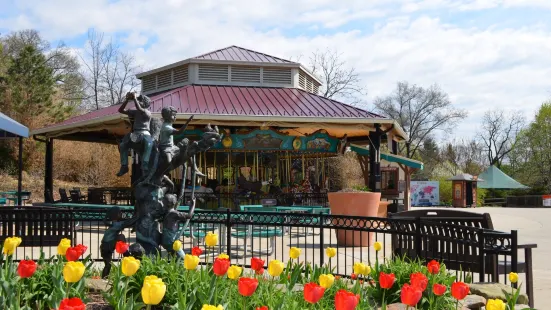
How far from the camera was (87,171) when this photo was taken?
122 ft

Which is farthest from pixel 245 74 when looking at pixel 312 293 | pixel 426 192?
pixel 426 192

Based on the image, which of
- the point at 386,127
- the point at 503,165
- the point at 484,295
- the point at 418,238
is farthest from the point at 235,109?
the point at 503,165

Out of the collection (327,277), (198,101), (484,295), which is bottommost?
(484,295)

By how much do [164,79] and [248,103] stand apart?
210 inches

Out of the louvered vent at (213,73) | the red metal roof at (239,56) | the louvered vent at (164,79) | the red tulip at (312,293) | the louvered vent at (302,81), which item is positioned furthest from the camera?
the louvered vent at (302,81)

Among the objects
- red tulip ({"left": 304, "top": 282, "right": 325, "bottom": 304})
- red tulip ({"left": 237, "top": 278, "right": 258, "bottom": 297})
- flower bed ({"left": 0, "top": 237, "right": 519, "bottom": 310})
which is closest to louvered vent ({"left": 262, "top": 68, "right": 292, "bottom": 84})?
flower bed ({"left": 0, "top": 237, "right": 519, "bottom": 310})

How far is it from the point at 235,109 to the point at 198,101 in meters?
1.58

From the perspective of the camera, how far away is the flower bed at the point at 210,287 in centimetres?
272

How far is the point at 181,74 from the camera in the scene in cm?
2322

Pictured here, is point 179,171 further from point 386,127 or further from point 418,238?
point 418,238

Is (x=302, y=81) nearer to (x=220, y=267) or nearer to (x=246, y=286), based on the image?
(x=220, y=267)

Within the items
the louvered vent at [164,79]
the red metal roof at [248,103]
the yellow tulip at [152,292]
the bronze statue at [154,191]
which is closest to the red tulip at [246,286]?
the yellow tulip at [152,292]

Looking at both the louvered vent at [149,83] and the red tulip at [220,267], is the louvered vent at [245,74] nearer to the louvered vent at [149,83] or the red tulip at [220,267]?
the louvered vent at [149,83]

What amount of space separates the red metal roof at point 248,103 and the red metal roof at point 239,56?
1.55 metres
